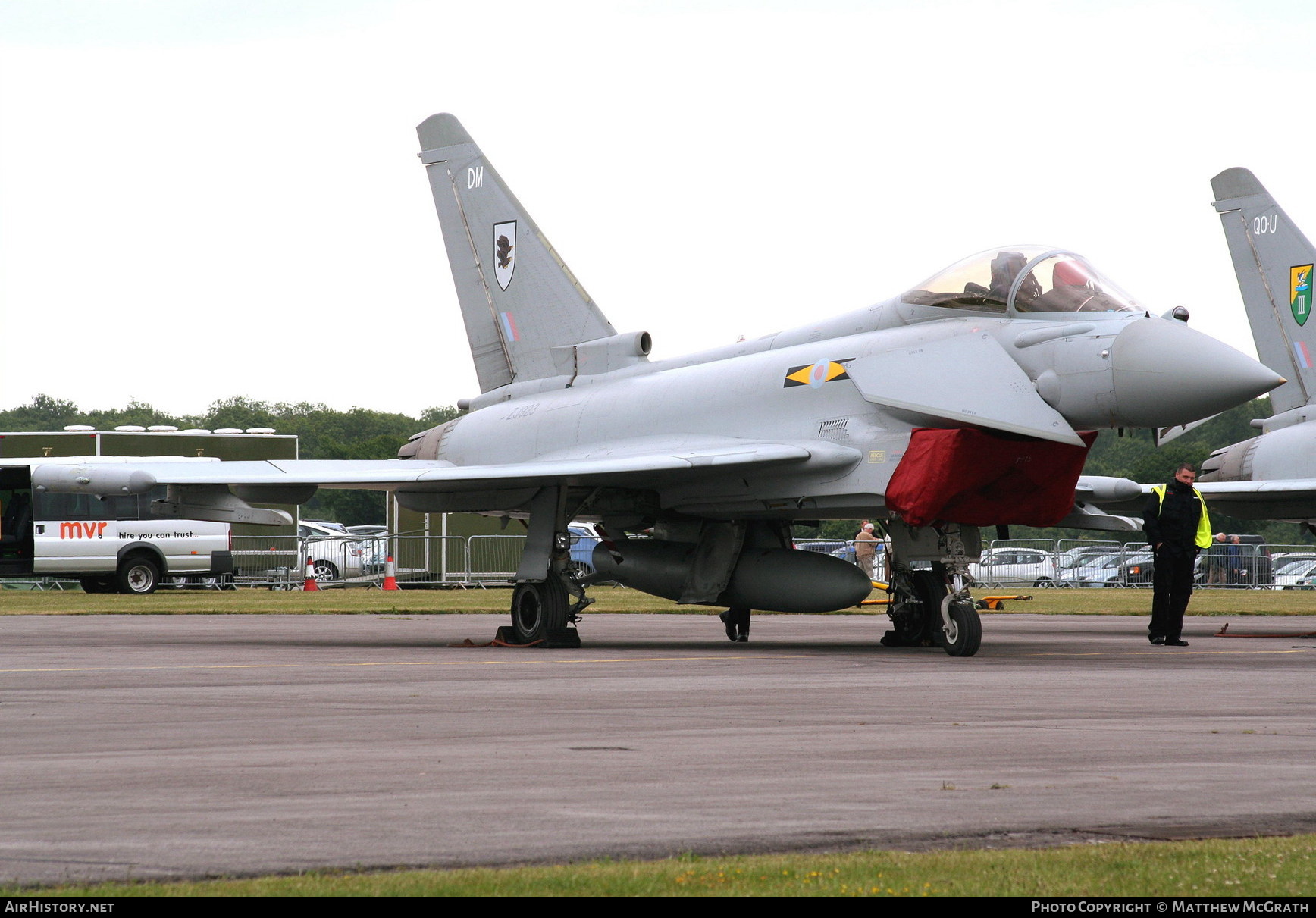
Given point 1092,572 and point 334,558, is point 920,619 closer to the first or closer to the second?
point 1092,572

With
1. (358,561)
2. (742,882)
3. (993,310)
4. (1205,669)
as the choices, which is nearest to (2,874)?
(742,882)

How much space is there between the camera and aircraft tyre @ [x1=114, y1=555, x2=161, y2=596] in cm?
3294

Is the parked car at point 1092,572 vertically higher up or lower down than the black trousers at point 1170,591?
lower down

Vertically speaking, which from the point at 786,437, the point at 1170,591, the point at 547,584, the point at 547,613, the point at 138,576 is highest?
the point at 786,437

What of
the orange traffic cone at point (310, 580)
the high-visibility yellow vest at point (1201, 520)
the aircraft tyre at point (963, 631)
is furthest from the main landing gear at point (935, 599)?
the orange traffic cone at point (310, 580)

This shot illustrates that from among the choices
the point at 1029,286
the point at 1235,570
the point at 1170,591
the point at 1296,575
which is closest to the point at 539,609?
the point at 1029,286

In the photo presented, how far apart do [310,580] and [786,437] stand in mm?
23362

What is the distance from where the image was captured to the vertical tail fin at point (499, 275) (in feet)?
59.1

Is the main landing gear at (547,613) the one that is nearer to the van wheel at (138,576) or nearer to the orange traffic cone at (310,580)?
the orange traffic cone at (310,580)

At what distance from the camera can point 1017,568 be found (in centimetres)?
3969

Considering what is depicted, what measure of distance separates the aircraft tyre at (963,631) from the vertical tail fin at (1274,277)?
297 inches

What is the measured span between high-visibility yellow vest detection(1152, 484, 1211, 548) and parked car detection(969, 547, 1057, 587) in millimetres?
22016

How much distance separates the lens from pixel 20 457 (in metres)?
34.7
